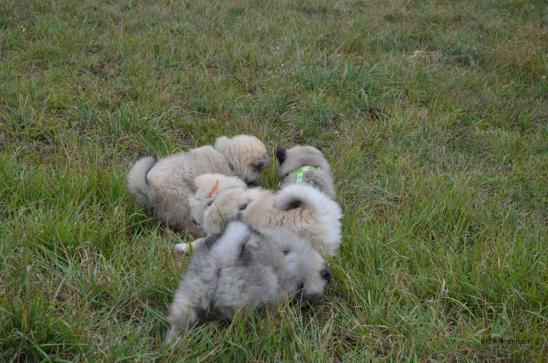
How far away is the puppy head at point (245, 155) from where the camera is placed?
4.14 meters

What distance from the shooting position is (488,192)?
409 cm

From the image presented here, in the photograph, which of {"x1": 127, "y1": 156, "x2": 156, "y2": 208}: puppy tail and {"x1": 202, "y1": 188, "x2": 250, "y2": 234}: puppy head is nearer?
{"x1": 202, "y1": 188, "x2": 250, "y2": 234}: puppy head

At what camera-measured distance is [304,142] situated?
4.91 m

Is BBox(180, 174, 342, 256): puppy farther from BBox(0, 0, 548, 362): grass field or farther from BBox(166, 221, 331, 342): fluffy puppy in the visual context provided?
BBox(166, 221, 331, 342): fluffy puppy

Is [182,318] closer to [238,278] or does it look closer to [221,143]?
[238,278]

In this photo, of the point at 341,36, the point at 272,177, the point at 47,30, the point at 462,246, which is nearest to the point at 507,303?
the point at 462,246

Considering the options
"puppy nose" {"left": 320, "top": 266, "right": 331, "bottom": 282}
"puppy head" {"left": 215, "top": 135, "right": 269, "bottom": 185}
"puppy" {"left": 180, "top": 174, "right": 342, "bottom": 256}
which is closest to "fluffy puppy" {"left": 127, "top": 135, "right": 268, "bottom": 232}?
"puppy head" {"left": 215, "top": 135, "right": 269, "bottom": 185}

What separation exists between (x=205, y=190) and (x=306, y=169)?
80 centimetres

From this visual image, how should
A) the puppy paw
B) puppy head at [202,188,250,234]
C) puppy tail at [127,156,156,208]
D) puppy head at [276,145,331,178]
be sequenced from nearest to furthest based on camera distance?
the puppy paw
puppy head at [202,188,250,234]
puppy tail at [127,156,156,208]
puppy head at [276,145,331,178]

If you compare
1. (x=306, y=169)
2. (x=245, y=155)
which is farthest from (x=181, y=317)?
(x=245, y=155)

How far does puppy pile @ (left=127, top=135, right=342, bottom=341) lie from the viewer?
8.02 ft

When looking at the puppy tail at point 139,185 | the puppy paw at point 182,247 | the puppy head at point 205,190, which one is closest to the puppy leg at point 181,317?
the puppy paw at point 182,247

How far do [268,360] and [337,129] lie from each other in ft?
10.2

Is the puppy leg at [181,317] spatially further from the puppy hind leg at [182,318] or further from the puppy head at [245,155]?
the puppy head at [245,155]
